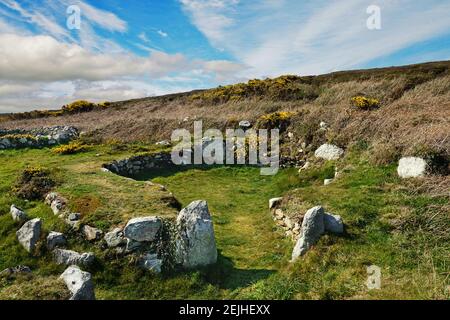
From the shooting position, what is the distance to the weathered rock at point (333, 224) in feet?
33.3

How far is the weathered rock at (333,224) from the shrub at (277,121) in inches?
537

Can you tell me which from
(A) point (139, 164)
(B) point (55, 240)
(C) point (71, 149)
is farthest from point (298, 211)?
(C) point (71, 149)

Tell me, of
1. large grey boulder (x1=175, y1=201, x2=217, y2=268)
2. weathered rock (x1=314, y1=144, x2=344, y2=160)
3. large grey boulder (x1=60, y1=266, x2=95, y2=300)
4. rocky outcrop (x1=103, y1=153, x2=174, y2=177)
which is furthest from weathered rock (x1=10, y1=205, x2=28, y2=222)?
weathered rock (x1=314, y1=144, x2=344, y2=160)

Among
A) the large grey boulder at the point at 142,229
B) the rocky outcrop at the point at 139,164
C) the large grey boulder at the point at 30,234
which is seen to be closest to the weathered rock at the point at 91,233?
the large grey boulder at the point at 142,229

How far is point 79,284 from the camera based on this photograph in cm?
820

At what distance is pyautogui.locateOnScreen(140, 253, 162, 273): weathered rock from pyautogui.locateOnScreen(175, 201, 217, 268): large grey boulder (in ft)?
1.67

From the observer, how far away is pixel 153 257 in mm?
9891

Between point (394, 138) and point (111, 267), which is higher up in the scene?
point (394, 138)

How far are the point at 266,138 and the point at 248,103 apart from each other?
1007cm

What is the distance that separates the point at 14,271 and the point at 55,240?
5.25 feet

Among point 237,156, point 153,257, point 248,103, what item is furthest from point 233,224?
point 248,103

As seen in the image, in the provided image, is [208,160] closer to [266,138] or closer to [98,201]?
[266,138]

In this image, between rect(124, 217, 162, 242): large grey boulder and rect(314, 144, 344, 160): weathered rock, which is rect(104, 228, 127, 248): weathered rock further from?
rect(314, 144, 344, 160): weathered rock

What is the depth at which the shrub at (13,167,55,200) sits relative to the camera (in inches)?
579
